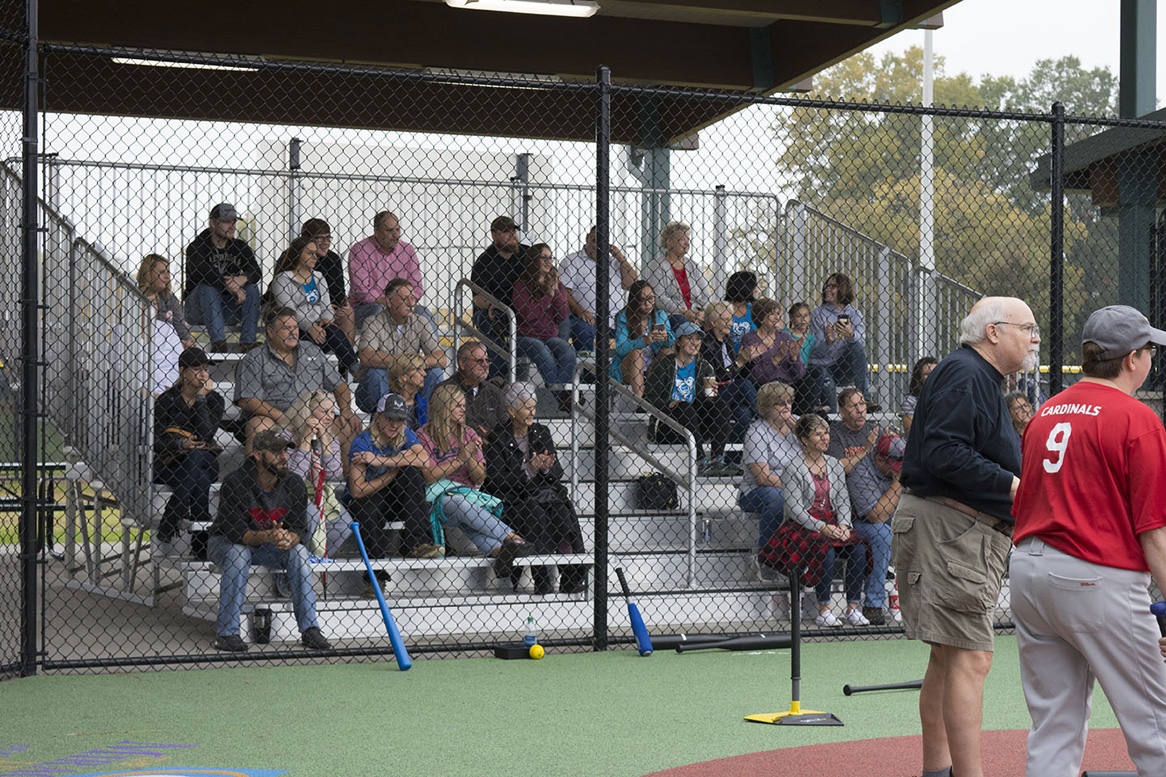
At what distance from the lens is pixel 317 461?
9.64 m

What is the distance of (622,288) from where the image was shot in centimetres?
1279

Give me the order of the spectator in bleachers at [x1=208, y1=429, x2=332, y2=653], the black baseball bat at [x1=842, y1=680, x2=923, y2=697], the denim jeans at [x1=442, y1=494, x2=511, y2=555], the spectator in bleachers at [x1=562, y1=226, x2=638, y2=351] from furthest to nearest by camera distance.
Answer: the spectator in bleachers at [x1=562, y1=226, x2=638, y2=351], the denim jeans at [x1=442, y1=494, x2=511, y2=555], the spectator in bleachers at [x1=208, y1=429, x2=332, y2=653], the black baseball bat at [x1=842, y1=680, x2=923, y2=697]

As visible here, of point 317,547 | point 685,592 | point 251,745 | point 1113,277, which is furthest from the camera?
point 1113,277

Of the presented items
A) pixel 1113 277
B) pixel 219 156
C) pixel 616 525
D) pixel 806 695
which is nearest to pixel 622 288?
pixel 616 525

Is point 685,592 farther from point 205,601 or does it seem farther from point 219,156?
point 219,156

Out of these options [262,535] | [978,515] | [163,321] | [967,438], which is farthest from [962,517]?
[163,321]

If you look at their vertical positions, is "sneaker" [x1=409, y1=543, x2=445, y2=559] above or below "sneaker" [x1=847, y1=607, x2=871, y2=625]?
above

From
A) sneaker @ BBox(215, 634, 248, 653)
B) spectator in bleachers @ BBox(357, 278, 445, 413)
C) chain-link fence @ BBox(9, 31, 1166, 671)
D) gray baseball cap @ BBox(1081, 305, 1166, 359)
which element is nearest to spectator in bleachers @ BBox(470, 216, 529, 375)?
chain-link fence @ BBox(9, 31, 1166, 671)

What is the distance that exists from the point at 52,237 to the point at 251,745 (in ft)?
20.5

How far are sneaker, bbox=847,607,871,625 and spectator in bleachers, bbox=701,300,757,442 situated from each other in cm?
204

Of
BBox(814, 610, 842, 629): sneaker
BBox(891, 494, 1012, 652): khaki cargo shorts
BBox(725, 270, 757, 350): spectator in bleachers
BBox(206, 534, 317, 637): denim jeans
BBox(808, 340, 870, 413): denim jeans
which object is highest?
BBox(725, 270, 757, 350): spectator in bleachers

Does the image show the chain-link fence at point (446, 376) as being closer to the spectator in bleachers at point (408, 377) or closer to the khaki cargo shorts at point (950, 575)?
the spectator in bleachers at point (408, 377)

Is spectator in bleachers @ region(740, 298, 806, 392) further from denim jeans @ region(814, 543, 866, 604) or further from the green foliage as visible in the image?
the green foliage

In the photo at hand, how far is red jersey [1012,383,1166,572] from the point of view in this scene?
13.2ft
